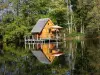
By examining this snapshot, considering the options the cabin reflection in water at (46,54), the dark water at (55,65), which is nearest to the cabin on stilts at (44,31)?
the cabin reflection in water at (46,54)

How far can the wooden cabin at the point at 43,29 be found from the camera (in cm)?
5169

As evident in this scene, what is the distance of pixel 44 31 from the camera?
53281mm

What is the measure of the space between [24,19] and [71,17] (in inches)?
524

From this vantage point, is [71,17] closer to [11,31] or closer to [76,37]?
[76,37]

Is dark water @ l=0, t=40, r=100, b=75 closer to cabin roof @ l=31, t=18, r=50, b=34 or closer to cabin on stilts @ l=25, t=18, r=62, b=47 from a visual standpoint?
cabin on stilts @ l=25, t=18, r=62, b=47

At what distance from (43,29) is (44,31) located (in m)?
0.44

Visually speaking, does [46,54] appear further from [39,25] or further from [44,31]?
[44,31]

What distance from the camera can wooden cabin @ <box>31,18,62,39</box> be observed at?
51688mm

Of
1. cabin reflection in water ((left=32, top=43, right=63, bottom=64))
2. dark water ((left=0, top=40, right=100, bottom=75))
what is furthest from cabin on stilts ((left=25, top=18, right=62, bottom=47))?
dark water ((left=0, top=40, right=100, bottom=75))

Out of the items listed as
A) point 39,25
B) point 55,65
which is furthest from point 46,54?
point 39,25

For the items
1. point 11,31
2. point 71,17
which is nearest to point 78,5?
point 71,17

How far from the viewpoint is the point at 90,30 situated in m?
58.8

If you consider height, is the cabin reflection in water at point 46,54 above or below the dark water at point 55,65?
below

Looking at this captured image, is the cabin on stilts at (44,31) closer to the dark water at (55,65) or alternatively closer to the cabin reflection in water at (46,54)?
the cabin reflection in water at (46,54)
